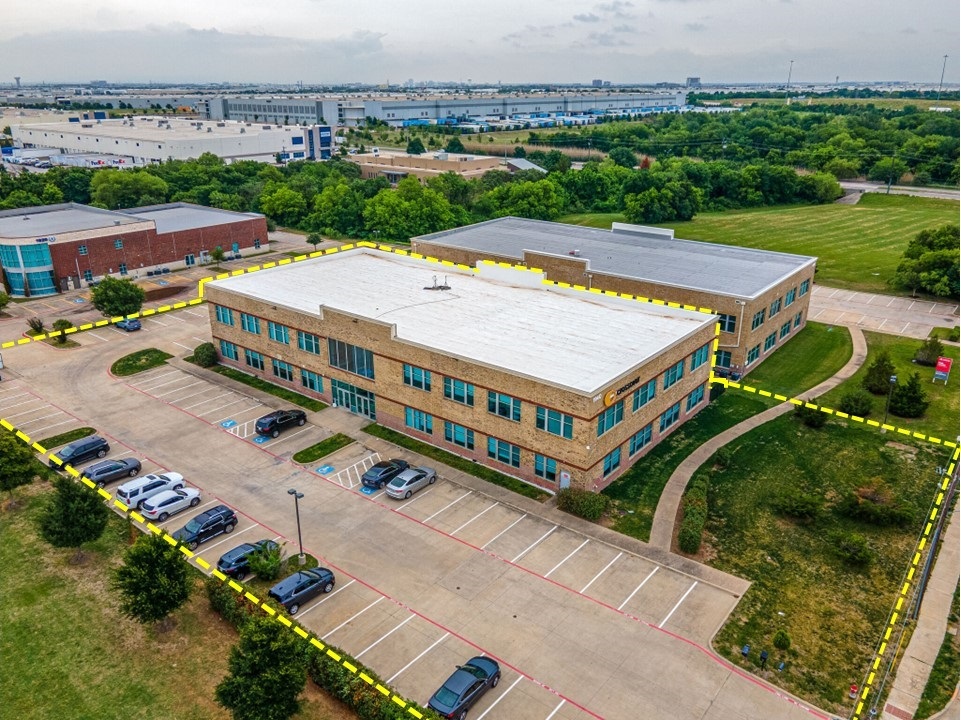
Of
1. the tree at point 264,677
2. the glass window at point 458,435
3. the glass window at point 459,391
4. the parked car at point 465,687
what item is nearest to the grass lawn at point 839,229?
the glass window at point 458,435

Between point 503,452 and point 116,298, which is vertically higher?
point 116,298

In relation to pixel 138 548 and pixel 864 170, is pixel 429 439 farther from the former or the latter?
pixel 864 170

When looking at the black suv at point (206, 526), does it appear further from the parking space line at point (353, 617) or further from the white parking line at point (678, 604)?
the white parking line at point (678, 604)

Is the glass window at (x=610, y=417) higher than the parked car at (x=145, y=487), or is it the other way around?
the glass window at (x=610, y=417)

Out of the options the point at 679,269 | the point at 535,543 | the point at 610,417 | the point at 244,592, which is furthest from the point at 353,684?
the point at 679,269

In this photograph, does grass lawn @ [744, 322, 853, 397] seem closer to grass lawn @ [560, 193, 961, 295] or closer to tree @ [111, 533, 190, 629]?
grass lawn @ [560, 193, 961, 295]

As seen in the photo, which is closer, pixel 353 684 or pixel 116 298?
pixel 353 684

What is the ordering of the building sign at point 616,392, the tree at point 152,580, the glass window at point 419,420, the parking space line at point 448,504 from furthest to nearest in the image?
1. the glass window at point 419,420
2. the building sign at point 616,392
3. the parking space line at point 448,504
4. the tree at point 152,580

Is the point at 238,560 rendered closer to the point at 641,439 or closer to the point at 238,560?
the point at 238,560
